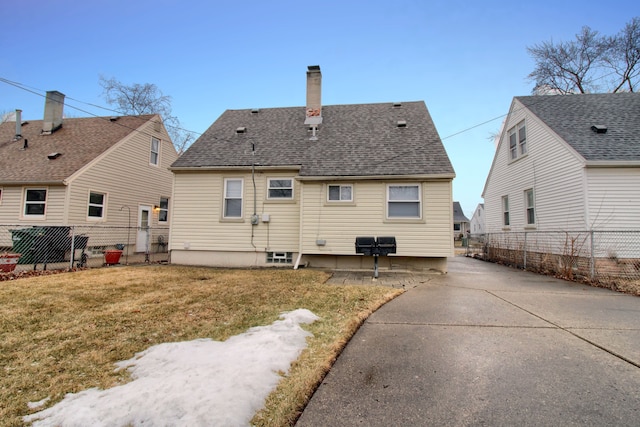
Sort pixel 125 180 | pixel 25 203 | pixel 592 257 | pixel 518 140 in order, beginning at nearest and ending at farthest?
1. pixel 592 257
2. pixel 25 203
3. pixel 518 140
4. pixel 125 180

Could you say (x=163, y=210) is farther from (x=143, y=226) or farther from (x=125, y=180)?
(x=125, y=180)

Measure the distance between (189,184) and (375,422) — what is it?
428 inches

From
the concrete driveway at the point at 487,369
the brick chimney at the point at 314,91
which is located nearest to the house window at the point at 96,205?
the brick chimney at the point at 314,91

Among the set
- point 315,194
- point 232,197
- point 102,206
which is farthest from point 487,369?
point 102,206

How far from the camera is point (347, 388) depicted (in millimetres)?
2688

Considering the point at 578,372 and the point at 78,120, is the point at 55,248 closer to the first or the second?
the point at 78,120

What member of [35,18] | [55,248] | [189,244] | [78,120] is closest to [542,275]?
[189,244]

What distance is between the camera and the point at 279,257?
10.8 m

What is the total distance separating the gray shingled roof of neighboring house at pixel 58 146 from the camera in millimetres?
12719

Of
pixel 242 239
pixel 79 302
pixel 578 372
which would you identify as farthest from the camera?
pixel 242 239

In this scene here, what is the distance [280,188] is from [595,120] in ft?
41.3

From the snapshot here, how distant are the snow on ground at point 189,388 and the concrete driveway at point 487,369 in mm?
506

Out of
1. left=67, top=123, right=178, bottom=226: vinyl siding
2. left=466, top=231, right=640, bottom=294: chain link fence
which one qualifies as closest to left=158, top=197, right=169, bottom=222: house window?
left=67, top=123, right=178, bottom=226: vinyl siding

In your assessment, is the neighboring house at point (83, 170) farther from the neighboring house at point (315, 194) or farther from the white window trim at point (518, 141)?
the white window trim at point (518, 141)
